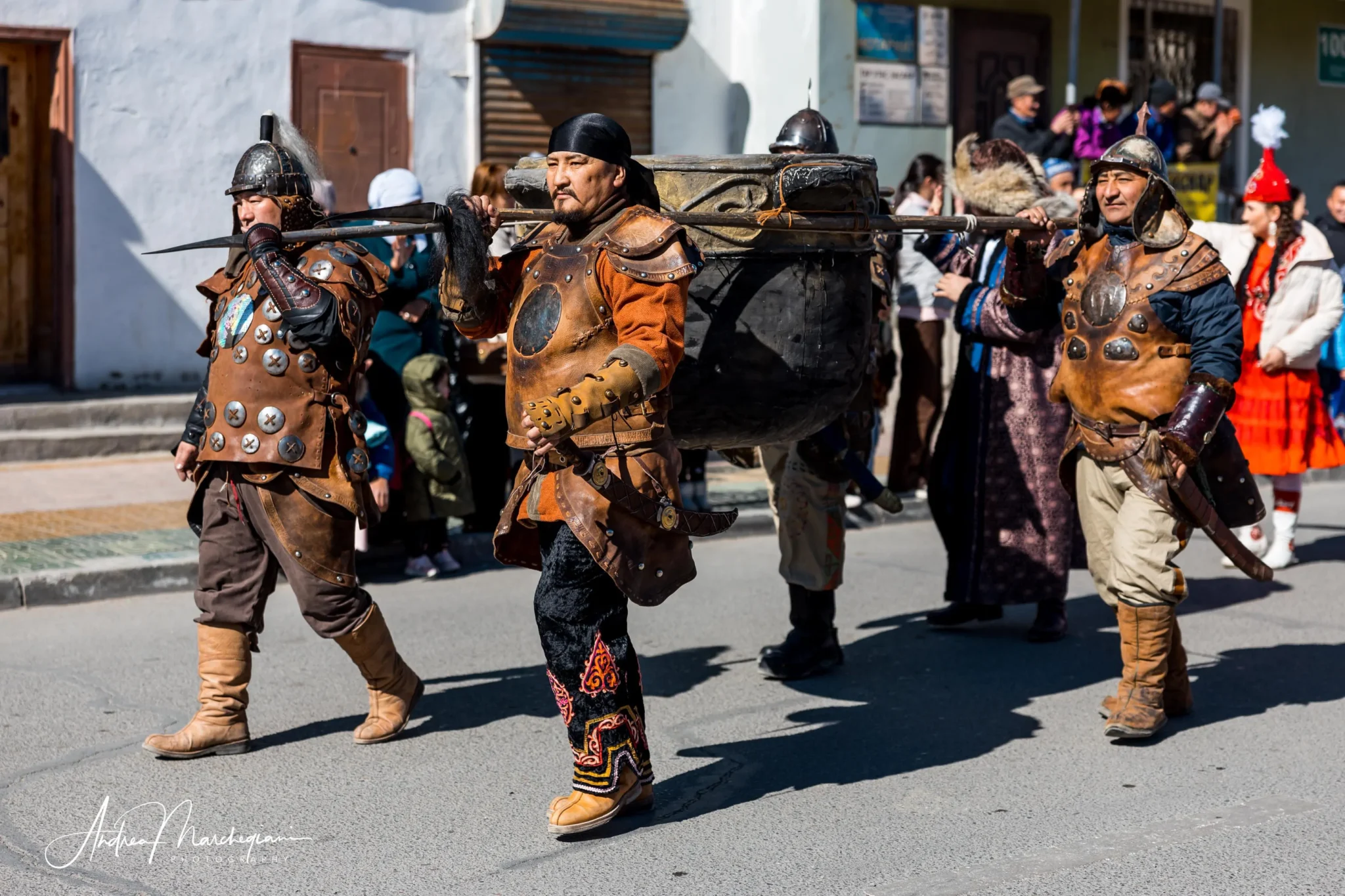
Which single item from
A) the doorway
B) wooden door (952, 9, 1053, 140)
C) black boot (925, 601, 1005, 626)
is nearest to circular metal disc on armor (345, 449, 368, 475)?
black boot (925, 601, 1005, 626)

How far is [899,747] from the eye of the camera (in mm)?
5090

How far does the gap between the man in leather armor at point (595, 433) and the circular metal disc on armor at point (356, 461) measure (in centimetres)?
74

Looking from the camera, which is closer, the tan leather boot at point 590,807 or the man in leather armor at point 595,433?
the man in leather armor at point 595,433

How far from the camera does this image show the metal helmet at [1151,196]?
5105mm

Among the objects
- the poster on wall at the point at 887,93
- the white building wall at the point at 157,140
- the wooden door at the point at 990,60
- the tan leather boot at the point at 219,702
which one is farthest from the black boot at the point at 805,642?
the wooden door at the point at 990,60

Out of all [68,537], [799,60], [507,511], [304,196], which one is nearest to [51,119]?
[68,537]

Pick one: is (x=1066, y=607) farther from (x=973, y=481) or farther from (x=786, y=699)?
(x=786, y=699)

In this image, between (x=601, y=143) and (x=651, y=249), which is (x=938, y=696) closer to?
(x=651, y=249)

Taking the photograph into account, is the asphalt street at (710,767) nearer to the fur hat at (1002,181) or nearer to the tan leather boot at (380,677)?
the tan leather boot at (380,677)

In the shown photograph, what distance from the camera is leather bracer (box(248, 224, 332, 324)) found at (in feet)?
15.2

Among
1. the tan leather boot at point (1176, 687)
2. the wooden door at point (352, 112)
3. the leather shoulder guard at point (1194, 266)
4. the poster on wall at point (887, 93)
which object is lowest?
the tan leather boot at point (1176, 687)

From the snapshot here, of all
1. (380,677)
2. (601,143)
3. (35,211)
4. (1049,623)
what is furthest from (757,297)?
(35,211)

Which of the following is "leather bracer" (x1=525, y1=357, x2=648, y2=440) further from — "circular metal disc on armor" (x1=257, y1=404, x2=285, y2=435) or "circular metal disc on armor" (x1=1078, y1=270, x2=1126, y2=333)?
"circular metal disc on armor" (x1=1078, y1=270, x2=1126, y2=333)

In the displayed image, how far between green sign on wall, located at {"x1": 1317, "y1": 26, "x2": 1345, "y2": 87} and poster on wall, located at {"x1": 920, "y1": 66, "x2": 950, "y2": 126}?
5.32 metres
